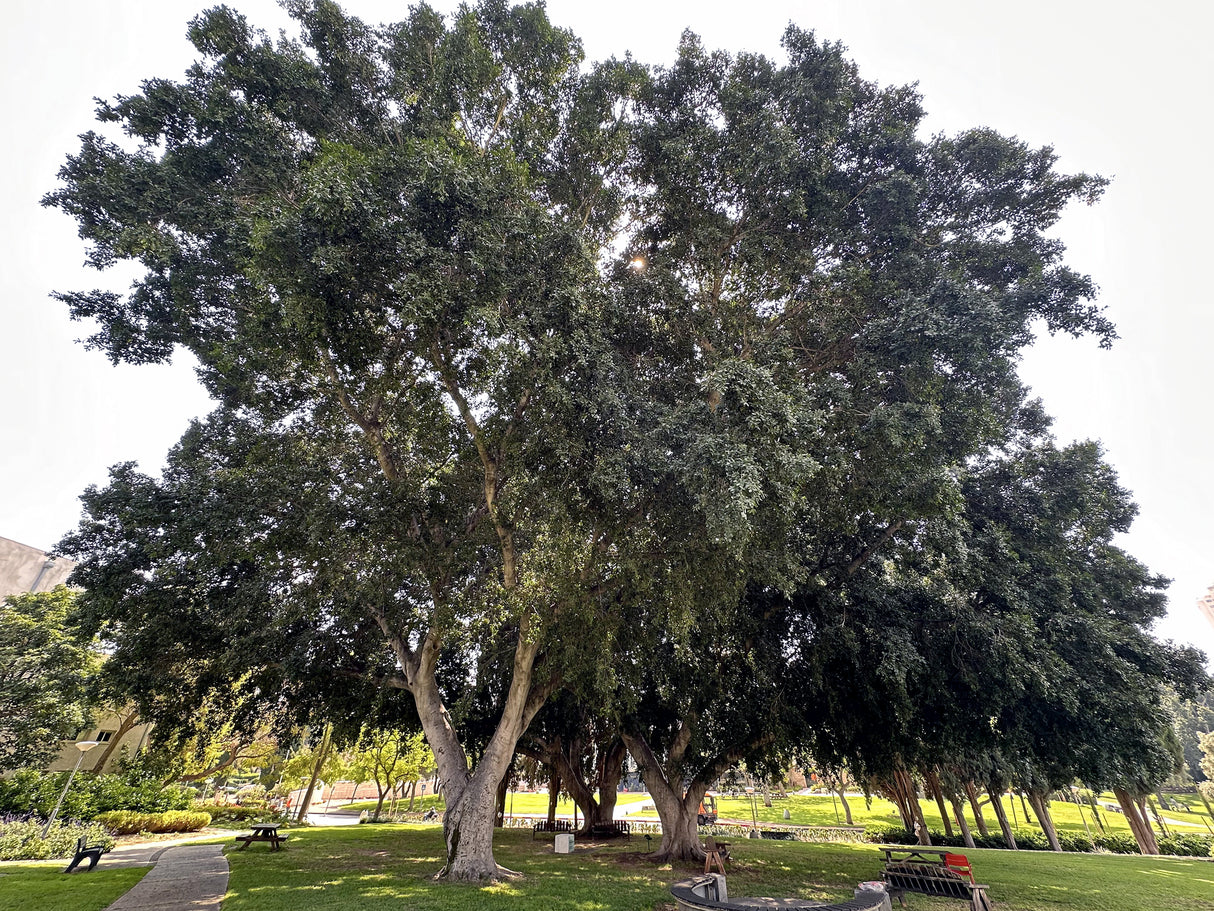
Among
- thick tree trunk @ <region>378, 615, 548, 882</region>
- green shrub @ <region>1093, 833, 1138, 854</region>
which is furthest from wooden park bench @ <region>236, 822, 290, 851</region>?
green shrub @ <region>1093, 833, 1138, 854</region>

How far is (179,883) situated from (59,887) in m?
1.86

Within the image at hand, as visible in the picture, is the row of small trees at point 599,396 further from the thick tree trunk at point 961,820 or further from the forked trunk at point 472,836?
the thick tree trunk at point 961,820

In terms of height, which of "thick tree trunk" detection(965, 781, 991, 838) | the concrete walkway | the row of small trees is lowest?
the concrete walkway

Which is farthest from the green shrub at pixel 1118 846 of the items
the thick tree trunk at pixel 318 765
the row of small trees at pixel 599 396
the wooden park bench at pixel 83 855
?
the wooden park bench at pixel 83 855

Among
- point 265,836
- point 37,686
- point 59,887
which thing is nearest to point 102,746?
point 37,686

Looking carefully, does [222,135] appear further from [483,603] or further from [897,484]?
[897,484]

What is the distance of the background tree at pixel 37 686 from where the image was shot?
21.6 m

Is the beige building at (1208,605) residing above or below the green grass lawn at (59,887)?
above

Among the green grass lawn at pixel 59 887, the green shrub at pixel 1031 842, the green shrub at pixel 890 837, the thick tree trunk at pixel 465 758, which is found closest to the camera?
the green grass lawn at pixel 59 887

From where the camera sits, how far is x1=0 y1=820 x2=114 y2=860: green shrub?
43.9 feet

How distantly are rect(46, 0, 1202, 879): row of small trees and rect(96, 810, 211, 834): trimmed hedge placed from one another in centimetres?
1089

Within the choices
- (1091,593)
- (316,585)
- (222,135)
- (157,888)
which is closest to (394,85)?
(222,135)

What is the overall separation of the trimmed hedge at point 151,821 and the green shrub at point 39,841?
488cm

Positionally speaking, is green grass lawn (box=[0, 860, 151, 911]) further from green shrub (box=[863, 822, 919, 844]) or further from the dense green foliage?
green shrub (box=[863, 822, 919, 844])
